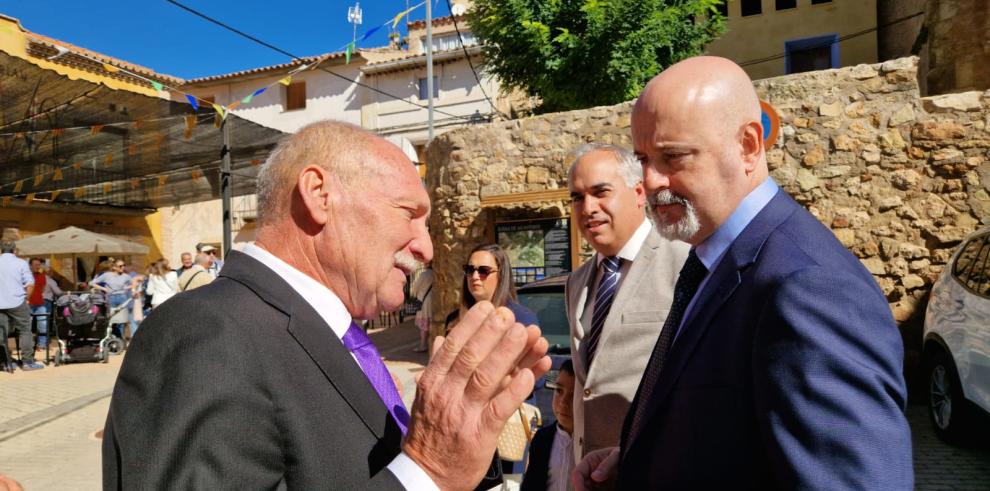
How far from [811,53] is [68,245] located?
66.8 feet

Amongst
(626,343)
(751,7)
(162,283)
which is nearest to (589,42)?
(751,7)

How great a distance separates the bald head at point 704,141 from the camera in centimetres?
142

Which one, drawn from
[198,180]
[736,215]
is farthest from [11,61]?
[736,215]

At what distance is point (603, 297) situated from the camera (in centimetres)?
229

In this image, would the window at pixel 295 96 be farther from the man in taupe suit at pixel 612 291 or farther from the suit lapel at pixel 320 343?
the suit lapel at pixel 320 343

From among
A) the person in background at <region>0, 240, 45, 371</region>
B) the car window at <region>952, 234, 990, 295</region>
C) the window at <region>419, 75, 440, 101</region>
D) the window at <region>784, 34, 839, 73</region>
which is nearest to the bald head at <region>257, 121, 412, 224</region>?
the car window at <region>952, 234, 990, 295</region>

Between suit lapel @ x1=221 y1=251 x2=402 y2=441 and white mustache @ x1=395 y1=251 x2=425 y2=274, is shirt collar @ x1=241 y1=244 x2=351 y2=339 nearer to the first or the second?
suit lapel @ x1=221 y1=251 x2=402 y2=441

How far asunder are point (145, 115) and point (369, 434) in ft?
31.7

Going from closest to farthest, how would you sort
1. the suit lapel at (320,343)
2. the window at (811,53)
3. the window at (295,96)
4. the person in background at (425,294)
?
1. the suit lapel at (320,343)
2. the person in background at (425,294)
3. the window at (811,53)
4. the window at (295,96)

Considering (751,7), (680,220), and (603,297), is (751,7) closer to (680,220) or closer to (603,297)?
(603,297)

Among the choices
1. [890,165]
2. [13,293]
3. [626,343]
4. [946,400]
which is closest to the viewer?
[626,343]

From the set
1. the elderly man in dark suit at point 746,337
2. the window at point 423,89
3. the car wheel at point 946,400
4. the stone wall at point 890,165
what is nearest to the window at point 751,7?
the window at point 423,89

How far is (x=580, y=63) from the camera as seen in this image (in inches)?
507

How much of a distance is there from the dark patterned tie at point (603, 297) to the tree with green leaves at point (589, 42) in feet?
35.5
